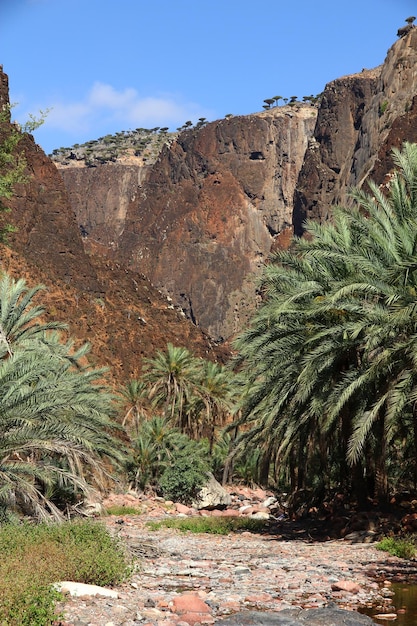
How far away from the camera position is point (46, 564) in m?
11.0

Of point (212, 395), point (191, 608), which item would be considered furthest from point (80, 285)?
point (191, 608)

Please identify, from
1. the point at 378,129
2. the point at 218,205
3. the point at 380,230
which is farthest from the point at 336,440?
the point at 218,205

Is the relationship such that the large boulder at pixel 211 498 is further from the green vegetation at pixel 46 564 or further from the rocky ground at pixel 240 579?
the green vegetation at pixel 46 564

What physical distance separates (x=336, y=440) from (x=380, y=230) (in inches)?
245

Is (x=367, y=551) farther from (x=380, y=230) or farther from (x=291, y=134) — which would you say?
(x=291, y=134)

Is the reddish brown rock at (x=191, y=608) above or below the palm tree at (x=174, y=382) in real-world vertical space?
below

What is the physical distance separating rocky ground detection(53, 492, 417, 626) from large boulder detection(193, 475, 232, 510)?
9584mm

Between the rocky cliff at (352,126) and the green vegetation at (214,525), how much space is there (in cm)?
5460

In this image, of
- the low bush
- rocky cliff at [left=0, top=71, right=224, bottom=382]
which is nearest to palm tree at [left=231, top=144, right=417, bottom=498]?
the low bush

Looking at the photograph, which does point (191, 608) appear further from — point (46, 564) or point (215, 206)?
point (215, 206)

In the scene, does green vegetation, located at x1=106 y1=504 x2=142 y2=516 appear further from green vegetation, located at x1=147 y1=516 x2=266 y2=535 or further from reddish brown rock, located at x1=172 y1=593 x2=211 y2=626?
reddish brown rock, located at x1=172 y1=593 x2=211 y2=626

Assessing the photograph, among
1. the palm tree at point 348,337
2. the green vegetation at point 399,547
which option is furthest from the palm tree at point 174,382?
the green vegetation at point 399,547

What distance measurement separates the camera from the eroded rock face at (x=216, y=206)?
148 meters

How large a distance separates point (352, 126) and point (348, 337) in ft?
382
